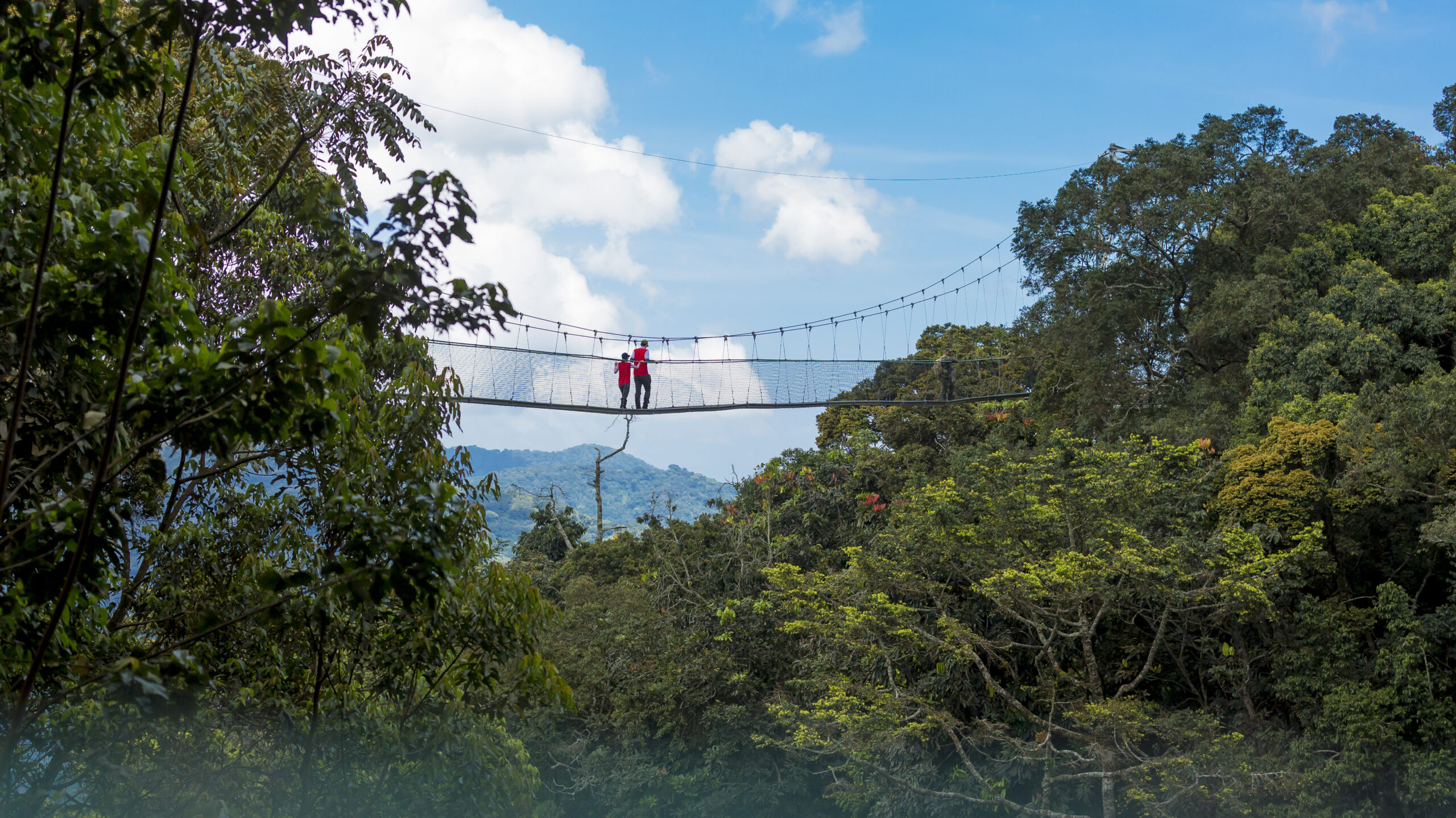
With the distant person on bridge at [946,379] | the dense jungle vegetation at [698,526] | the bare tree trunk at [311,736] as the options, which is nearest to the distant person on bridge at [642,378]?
the dense jungle vegetation at [698,526]

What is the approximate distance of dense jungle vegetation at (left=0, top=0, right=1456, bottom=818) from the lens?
183 centimetres

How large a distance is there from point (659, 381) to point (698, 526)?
250cm

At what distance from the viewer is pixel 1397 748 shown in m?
7.64

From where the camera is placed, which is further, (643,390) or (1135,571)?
(643,390)

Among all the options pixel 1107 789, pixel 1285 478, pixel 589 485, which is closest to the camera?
pixel 1107 789

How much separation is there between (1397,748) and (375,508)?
27.9 feet

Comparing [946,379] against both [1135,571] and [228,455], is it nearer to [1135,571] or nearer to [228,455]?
[1135,571]

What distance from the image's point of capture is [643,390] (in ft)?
32.1

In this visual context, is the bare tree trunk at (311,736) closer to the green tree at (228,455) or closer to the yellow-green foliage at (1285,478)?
the green tree at (228,455)

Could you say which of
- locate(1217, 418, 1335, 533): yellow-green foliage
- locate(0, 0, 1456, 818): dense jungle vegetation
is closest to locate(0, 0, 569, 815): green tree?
locate(0, 0, 1456, 818): dense jungle vegetation

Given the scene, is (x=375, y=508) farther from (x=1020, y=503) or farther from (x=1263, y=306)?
(x=1263, y=306)

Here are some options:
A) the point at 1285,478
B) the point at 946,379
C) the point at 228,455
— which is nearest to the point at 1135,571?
A: the point at 1285,478

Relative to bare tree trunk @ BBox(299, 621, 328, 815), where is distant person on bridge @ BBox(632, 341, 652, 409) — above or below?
above

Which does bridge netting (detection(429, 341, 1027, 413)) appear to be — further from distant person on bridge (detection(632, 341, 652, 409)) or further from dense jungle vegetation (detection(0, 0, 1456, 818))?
dense jungle vegetation (detection(0, 0, 1456, 818))
